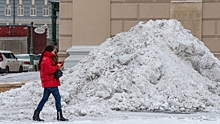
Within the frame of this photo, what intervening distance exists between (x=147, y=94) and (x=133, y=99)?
0.37m

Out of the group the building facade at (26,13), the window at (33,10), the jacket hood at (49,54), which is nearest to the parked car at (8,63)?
the jacket hood at (49,54)

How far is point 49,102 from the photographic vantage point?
10250 mm

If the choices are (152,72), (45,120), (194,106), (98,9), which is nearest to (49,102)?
(45,120)

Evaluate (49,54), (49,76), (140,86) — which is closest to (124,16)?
(140,86)

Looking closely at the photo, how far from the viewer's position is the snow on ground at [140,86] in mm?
8945

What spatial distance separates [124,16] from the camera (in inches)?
557

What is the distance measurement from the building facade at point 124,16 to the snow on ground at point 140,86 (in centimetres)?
207

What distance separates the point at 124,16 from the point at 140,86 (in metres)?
4.72

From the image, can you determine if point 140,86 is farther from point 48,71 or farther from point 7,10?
point 7,10

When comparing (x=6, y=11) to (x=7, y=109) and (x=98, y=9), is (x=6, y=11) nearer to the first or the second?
(x=98, y=9)

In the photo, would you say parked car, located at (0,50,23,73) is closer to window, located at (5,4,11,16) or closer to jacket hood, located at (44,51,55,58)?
jacket hood, located at (44,51,55,58)

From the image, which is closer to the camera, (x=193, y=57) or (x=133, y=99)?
(x=133, y=99)

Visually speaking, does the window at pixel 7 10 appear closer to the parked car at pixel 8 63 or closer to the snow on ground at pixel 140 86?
the parked car at pixel 8 63

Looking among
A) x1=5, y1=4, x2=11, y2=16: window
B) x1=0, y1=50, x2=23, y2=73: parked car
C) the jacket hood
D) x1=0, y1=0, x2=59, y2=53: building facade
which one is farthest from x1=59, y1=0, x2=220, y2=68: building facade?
x1=5, y1=4, x2=11, y2=16: window
